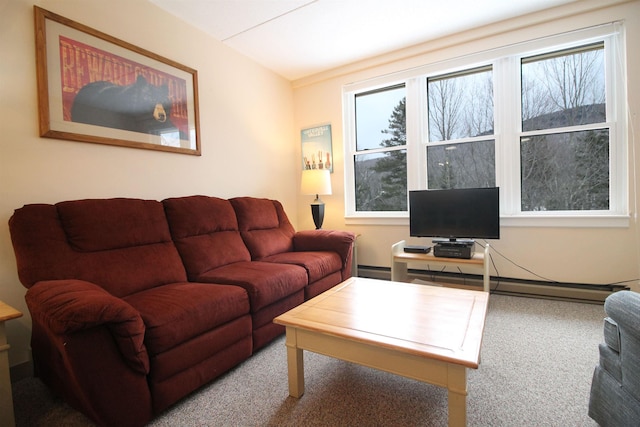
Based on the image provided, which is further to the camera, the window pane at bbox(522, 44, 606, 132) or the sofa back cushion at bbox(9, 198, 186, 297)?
the window pane at bbox(522, 44, 606, 132)

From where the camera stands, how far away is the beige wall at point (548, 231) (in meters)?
2.54

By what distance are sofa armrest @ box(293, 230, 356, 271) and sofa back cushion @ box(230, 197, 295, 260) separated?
0.37 ft

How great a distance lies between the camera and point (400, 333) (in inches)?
51.9

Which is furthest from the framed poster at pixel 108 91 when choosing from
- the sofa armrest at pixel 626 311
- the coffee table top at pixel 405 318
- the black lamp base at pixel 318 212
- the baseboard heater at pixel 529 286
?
the sofa armrest at pixel 626 311

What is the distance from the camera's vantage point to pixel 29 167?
73.5 inches

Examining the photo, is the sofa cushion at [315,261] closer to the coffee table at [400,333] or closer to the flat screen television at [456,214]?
the coffee table at [400,333]

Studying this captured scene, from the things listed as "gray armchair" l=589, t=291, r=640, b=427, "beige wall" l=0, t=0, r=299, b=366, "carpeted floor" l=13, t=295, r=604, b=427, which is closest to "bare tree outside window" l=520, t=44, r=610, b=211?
"carpeted floor" l=13, t=295, r=604, b=427

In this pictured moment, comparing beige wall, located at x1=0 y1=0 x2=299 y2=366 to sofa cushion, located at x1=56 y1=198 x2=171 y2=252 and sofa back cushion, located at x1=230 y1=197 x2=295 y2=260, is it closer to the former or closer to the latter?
sofa cushion, located at x1=56 y1=198 x2=171 y2=252

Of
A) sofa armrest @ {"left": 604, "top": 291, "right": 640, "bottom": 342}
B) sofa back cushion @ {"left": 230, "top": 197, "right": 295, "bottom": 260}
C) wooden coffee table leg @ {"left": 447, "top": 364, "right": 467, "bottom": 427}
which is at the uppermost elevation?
sofa back cushion @ {"left": 230, "top": 197, "right": 295, "bottom": 260}

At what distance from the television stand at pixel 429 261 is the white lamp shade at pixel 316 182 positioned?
1072 millimetres

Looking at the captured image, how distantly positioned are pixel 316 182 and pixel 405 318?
7.52 ft

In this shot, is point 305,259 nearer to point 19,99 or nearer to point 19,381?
point 19,381

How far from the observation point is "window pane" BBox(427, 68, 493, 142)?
3188 millimetres

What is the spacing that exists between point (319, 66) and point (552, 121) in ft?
8.35
